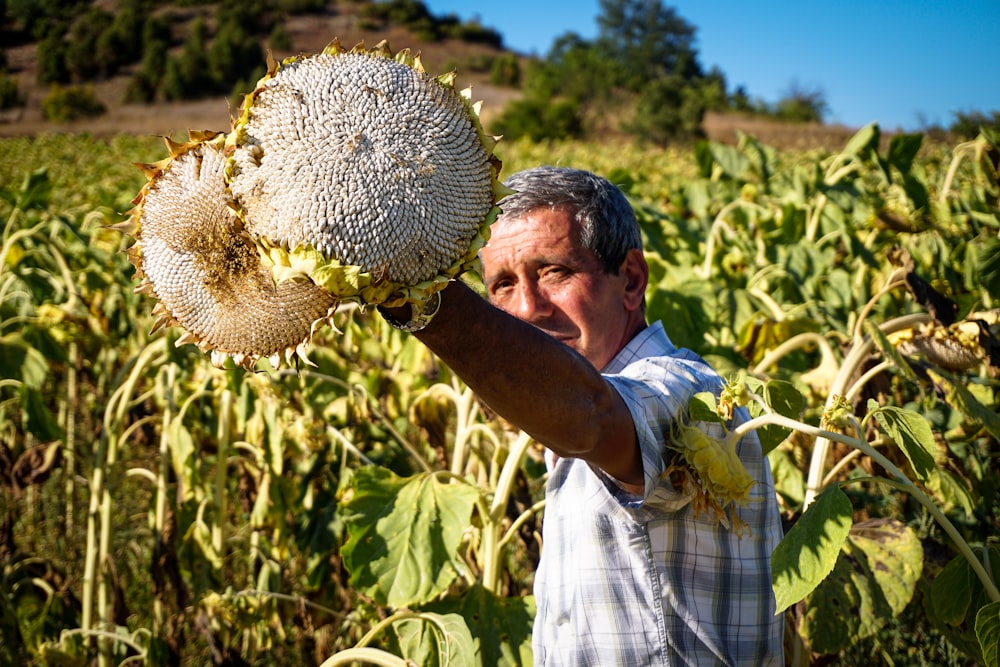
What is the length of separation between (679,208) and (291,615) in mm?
2822

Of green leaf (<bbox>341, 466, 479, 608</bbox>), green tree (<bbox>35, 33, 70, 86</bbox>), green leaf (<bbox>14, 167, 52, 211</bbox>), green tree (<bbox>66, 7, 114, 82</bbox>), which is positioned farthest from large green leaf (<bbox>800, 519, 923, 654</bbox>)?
green tree (<bbox>66, 7, 114, 82</bbox>)

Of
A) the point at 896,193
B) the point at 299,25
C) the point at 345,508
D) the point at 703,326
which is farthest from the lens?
the point at 299,25

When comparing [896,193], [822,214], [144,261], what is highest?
[896,193]

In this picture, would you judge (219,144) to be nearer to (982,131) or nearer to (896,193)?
(982,131)

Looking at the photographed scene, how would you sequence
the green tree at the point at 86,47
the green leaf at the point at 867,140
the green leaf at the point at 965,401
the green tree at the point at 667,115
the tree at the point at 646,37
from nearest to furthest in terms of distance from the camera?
1. the green leaf at the point at 965,401
2. the green leaf at the point at 867,140
3. the green tree at the point at 667,115
4. the green tree at the point at 86,47
5. the tree at the point at 646,37

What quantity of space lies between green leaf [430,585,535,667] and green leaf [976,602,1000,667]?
35.5 inches

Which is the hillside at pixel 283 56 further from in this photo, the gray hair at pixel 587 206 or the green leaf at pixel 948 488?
the gray hair at pixel 587 206

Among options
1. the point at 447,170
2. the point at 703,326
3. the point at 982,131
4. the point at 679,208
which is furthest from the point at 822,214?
the point at 447,170

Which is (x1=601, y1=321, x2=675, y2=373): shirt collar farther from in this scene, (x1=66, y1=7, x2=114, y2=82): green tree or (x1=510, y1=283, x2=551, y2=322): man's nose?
(x1=66, y1=7, x2=114, y2=82): green tree

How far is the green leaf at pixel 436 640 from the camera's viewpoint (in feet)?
5.51

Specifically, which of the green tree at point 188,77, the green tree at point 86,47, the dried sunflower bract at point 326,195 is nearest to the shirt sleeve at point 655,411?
the dried sunflower bract at point 326,195

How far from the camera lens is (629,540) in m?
1.42

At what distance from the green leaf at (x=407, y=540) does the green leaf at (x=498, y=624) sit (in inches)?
3.4

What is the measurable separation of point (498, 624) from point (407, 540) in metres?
0.26
